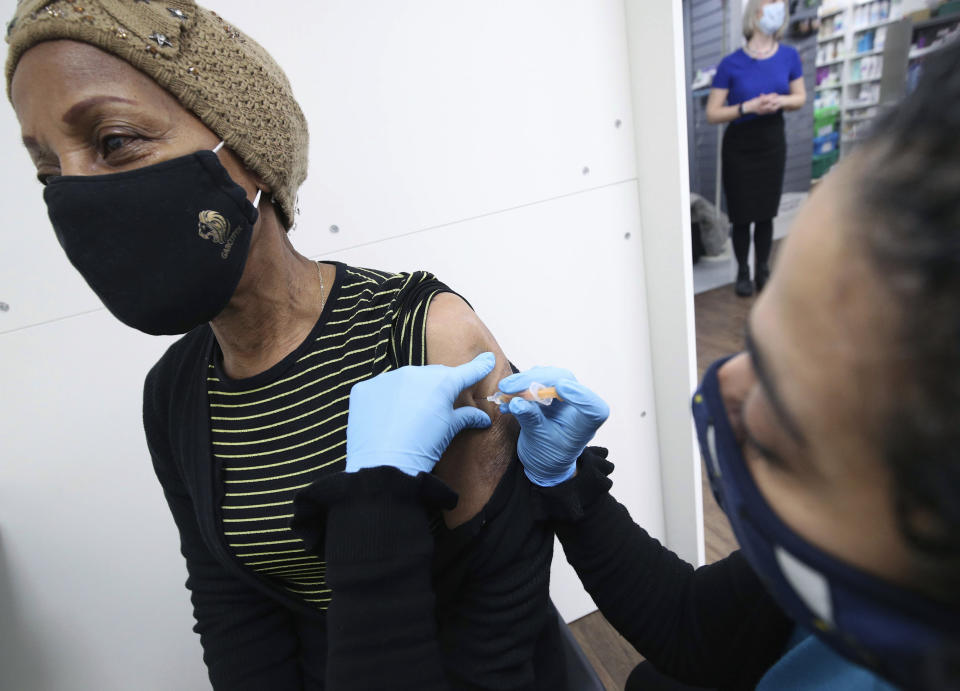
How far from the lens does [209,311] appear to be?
0.79 meters

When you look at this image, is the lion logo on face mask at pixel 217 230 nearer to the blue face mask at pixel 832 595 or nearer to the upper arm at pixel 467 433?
the upper arm at pixel 467 433

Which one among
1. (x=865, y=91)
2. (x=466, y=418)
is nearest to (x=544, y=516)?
(x=466, y=418)

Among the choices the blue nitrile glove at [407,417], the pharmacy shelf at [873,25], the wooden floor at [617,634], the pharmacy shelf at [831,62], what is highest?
the pharmacy shelf at [873,25]

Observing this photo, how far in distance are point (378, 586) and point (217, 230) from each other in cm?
57

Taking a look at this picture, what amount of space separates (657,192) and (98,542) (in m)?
1.89

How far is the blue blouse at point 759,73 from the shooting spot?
287 centimetres

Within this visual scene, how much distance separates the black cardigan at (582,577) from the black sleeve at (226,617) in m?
0.34

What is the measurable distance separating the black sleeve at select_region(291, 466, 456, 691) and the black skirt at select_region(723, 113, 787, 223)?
3319mm

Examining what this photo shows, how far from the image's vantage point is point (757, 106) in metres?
2.88

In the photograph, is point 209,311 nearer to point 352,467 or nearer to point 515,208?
point 352,467

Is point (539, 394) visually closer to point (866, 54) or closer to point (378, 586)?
point (378, 586)

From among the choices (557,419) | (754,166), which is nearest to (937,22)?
(754,166)

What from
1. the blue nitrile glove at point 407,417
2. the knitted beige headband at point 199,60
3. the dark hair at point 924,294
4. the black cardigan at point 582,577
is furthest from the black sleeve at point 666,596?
the knitted beige headband at point 199,60

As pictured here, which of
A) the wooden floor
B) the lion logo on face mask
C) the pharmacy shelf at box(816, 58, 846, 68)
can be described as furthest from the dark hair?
the pharmacy shelf at box(816, 58, 846, 68)
